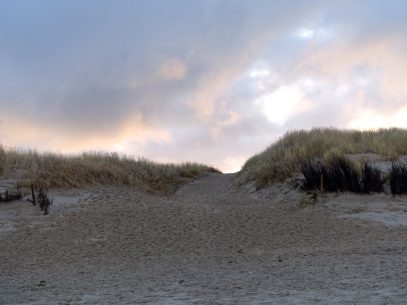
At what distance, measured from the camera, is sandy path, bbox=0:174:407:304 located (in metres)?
6.34

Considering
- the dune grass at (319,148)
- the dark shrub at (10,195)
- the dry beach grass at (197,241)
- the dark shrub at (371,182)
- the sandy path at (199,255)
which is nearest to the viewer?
the sandy path at (199,255)

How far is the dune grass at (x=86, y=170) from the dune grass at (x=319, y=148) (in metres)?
3.43

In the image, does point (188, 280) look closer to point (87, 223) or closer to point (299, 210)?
point (87, 223)

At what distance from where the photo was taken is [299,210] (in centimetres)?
1418

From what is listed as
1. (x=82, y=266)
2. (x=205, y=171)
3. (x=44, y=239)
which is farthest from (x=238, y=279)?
(x=205, y=171)

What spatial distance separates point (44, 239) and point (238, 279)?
220 inches

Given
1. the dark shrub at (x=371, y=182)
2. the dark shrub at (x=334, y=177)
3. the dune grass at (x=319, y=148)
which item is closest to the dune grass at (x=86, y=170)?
the dune grass at (x=319, y=148)

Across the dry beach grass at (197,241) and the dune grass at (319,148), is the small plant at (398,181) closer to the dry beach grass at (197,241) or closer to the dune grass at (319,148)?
the dry beach grass at (197,241)

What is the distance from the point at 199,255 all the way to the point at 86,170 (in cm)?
870

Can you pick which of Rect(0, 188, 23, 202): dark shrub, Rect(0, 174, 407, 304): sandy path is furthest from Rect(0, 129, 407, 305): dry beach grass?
Rect(0, 188, 23, 202): dark shrub

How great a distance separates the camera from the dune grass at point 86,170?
16647 mm

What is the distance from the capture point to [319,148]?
789 inches

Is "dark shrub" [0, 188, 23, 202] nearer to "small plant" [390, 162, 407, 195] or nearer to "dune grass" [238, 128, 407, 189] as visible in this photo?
"dune grass" [238, 128, 407, 189]

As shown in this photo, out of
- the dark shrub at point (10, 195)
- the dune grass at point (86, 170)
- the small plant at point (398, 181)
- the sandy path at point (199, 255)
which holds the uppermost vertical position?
the dune grass at point (86, 170)
